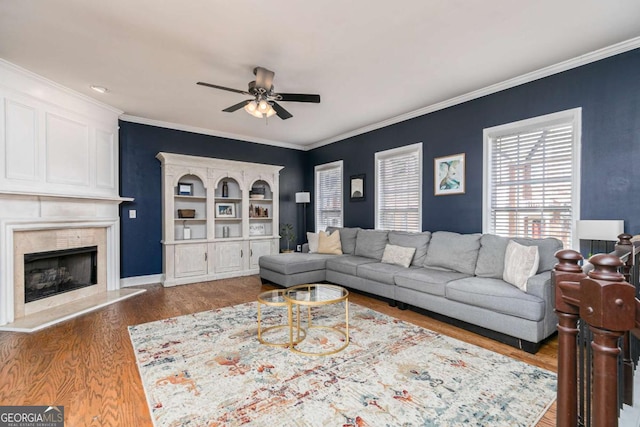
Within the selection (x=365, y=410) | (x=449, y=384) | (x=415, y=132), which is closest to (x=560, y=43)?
(x=415, y=132)

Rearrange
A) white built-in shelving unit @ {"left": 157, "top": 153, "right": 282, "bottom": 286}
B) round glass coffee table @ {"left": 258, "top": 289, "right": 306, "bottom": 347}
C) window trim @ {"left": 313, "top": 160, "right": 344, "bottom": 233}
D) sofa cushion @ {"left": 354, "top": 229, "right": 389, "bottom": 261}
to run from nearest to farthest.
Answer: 1. round glass coffee table @ {"left": 258, "top": 289, "right": 306, "bottom": 347}
2. sofa cushion @ {"left": 354, "top": 229, "right": 389, "bottom": 261}
3. white built-in shelving unit @ {"left": 157, "top": 153, "right": 282, "bottom": 286}
4. window trim @ {"left": 313, "top": 160, "right": 344, "bottom": 233}

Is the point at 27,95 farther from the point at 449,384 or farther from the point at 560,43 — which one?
the point at 560,43

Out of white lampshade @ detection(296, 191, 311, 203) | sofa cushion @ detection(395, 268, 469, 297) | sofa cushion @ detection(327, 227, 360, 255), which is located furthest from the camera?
white lampshade @ detection(296, 191, 311, 203)

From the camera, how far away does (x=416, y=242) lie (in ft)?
14.1

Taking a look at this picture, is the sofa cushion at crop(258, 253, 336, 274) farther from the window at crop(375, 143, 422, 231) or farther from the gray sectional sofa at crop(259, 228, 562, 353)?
the window at crop(375, 143, 422, 231)

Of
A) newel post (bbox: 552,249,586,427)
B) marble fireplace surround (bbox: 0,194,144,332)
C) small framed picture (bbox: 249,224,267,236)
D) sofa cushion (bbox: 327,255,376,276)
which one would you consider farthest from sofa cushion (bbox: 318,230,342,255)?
newel post (bbox: 552,249,586,427)

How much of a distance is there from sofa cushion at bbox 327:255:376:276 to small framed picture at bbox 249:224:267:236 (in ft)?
6.92

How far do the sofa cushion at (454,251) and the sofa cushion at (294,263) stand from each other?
5.43 ft

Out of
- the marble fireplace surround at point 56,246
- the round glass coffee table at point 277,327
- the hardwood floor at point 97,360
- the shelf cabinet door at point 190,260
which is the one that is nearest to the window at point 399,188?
the hardwood floor at point 97,360

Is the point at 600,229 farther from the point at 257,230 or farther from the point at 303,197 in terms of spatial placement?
the point at 257,230

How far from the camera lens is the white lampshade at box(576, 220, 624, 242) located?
8.75 feet

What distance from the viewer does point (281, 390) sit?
6.76 feet

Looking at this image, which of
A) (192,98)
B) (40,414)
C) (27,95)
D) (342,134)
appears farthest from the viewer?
(342,134)

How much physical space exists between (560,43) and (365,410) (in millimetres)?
3600
